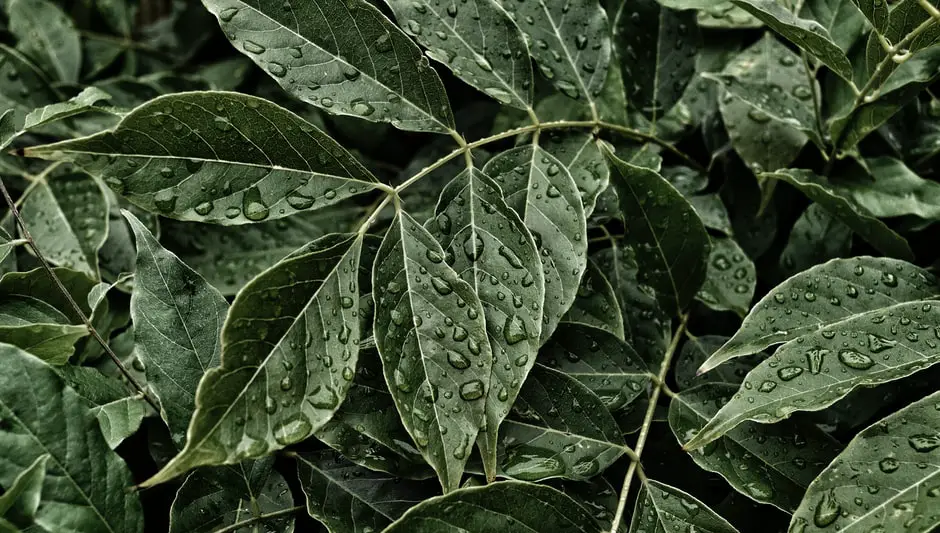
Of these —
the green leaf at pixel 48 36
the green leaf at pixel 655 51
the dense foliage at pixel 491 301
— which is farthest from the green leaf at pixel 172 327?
the green leaf at pixel 48 36

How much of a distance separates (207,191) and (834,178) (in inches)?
28.2

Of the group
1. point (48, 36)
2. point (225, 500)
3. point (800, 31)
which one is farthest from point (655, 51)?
point (48, 36)

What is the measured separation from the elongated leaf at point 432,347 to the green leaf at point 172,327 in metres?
0.17

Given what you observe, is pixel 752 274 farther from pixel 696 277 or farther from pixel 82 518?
pixel 82 518

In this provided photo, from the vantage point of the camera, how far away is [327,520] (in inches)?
27.1

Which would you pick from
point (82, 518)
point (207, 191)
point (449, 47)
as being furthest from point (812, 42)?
point (82, 518)

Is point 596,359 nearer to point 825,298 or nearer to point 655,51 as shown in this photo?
point 825,298

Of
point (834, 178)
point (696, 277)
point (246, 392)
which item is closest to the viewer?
point (246, 392)

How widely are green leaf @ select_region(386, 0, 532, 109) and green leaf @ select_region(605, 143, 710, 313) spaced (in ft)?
0.44

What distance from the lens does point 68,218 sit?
0.96 metres

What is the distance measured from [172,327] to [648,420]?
457mm

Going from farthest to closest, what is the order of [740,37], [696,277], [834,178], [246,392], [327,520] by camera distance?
[740,37], [834,178], [696,277], [327,520], [246,392]

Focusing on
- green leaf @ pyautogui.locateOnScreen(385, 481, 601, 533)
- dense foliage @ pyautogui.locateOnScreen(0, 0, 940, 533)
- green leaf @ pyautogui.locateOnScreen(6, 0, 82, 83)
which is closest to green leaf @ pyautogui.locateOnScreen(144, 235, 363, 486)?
dense foliage @ pyautogui.locateOnScreen(0, 0, 940, 533)

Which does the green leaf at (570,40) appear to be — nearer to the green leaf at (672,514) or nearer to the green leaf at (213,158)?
the green leaf at (213,158)
